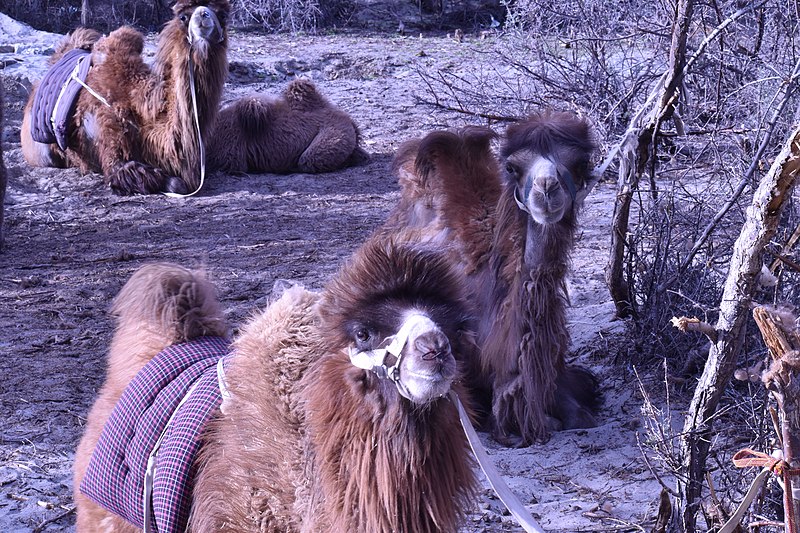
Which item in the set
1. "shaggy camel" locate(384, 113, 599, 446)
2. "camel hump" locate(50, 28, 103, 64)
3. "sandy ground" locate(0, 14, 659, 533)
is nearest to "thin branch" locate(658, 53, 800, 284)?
"shaggy camel" locate(384, 113, 599, 446)

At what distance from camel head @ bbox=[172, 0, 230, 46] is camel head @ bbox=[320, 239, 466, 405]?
23.6ft

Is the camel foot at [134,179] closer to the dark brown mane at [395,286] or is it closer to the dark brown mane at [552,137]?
the dark brown mane at [552,137]

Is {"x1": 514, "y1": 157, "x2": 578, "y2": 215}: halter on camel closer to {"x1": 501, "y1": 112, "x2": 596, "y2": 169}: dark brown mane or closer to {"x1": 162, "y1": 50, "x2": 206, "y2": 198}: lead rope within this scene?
{"x1": 501, "y1": 112, "x2": 596, "y2": 169}: dark brown mane

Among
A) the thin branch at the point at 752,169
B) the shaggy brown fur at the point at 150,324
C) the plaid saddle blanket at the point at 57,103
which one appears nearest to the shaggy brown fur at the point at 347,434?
the shaggy brown fur at the point at 150,324

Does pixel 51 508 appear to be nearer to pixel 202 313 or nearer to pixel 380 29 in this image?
pixel 202 313

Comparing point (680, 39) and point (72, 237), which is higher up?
point (680, 39)

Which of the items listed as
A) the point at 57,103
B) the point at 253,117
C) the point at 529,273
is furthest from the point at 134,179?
the point at 529,273

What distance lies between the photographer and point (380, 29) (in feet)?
59.7

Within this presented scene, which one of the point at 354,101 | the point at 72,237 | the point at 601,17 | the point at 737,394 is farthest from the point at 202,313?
the point at 354,101

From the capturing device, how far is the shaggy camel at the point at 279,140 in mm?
10859

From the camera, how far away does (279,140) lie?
1108 centimetres

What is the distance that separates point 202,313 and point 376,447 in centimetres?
113

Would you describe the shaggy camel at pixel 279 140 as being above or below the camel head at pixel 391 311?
below

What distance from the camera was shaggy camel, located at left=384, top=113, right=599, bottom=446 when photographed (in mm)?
5012
